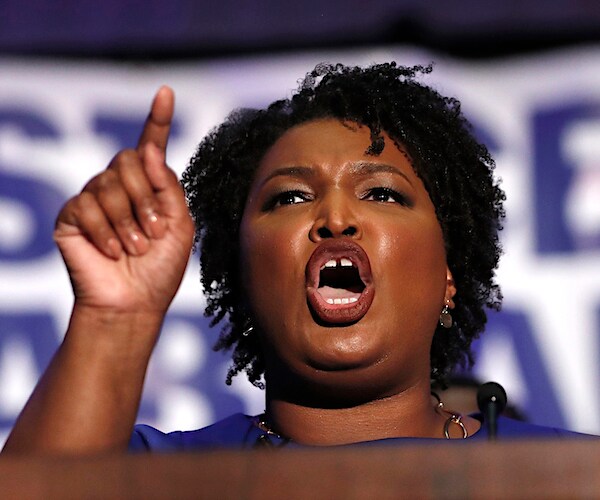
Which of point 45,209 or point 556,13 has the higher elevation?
point 556,13

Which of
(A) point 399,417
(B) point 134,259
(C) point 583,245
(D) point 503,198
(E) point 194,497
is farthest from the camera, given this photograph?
(C) point 583,245

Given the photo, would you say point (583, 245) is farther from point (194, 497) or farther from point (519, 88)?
point (194, 497)

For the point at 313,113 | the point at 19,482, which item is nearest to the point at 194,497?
the point at 19,482

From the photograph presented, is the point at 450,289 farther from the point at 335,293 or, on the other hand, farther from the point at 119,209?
the point at 119,209

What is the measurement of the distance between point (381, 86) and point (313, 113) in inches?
8.0

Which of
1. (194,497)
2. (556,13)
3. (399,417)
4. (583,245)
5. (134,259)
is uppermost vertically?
(556,13)

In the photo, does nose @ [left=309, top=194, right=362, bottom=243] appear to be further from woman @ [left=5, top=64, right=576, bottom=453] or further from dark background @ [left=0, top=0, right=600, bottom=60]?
dark background @ [left=0, top=0, right=600, bottom=60]

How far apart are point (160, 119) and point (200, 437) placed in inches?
31.0

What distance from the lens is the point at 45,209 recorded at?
12.8 feet

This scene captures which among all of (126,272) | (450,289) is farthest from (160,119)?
(450,289)

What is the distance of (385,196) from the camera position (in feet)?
7.36

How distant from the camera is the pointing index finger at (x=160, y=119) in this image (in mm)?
1635

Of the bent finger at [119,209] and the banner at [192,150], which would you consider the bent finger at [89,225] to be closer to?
the bent finger at [119,209]

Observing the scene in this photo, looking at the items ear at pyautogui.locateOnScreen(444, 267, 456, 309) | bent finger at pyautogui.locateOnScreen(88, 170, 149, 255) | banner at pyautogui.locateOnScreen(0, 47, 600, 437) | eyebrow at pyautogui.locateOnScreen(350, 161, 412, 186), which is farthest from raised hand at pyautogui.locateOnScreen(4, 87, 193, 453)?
banner at pyautogui.locateOnScreen(0, 47, 600, 437)
